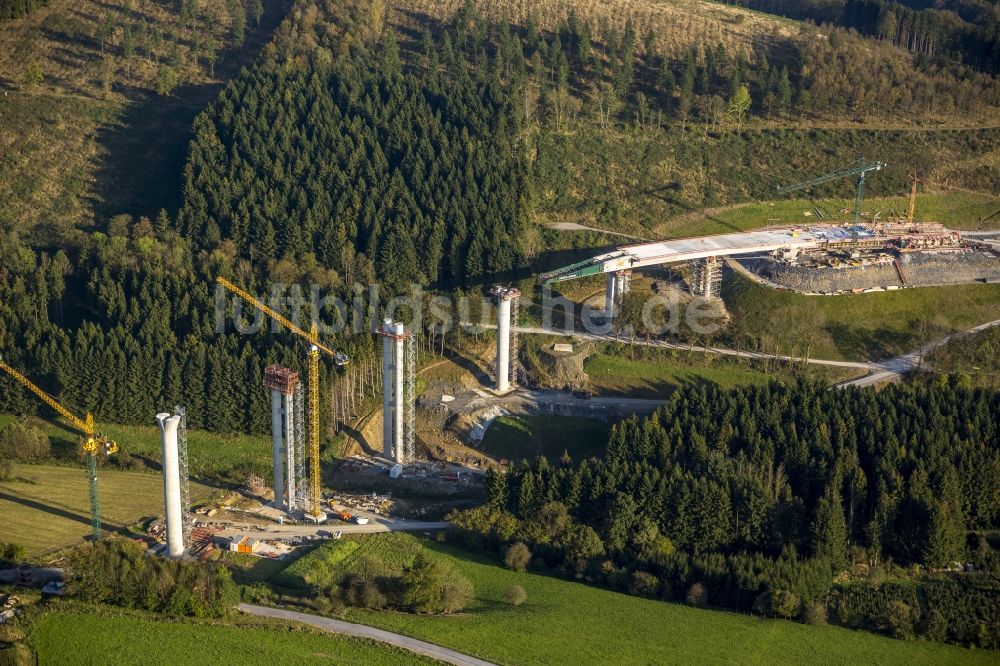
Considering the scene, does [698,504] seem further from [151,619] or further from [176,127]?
[176,127]

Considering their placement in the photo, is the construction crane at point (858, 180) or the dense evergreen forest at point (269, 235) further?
the construction crane at point (858, 180)

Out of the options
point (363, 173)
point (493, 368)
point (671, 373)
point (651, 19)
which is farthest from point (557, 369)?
point (651, 19)

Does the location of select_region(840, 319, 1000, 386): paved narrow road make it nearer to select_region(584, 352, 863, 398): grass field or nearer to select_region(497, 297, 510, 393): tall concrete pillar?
select_region(584, 352, 863, 398): grass field

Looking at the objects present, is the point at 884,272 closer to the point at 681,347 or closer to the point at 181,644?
the point at 681,347

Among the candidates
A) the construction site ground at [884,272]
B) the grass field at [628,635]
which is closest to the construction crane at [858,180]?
the construction site ground at [884,272]

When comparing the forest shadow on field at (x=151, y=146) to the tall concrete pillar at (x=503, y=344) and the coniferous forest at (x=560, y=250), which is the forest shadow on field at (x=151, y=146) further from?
the tall concrete pillar at (x=503, y=344)

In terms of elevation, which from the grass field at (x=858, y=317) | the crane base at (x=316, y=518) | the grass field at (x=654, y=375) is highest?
the grass field at (x=858, y=317)
